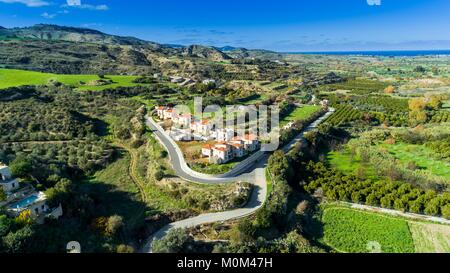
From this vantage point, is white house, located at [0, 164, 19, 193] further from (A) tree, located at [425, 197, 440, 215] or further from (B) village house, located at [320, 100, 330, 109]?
(B) village house, located at [320, 100, 330, 109]

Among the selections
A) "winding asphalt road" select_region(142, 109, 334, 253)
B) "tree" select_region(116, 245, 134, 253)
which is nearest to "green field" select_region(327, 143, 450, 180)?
"winding asphalt road" select_region(142, 109, 334, 253)

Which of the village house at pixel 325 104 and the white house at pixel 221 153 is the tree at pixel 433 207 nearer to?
the white house at pixel 221 153

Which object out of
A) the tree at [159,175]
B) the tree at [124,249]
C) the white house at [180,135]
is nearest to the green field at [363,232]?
the tree at [124,249]

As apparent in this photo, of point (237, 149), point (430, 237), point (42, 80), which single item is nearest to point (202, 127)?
point (237, 149)

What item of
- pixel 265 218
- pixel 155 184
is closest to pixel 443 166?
pixel 265 218

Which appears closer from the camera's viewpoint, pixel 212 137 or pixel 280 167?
pixel 280 167

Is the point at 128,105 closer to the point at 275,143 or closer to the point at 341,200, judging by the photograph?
the point at 275,143

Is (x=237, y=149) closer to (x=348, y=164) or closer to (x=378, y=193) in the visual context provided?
(x=348, y=164)
